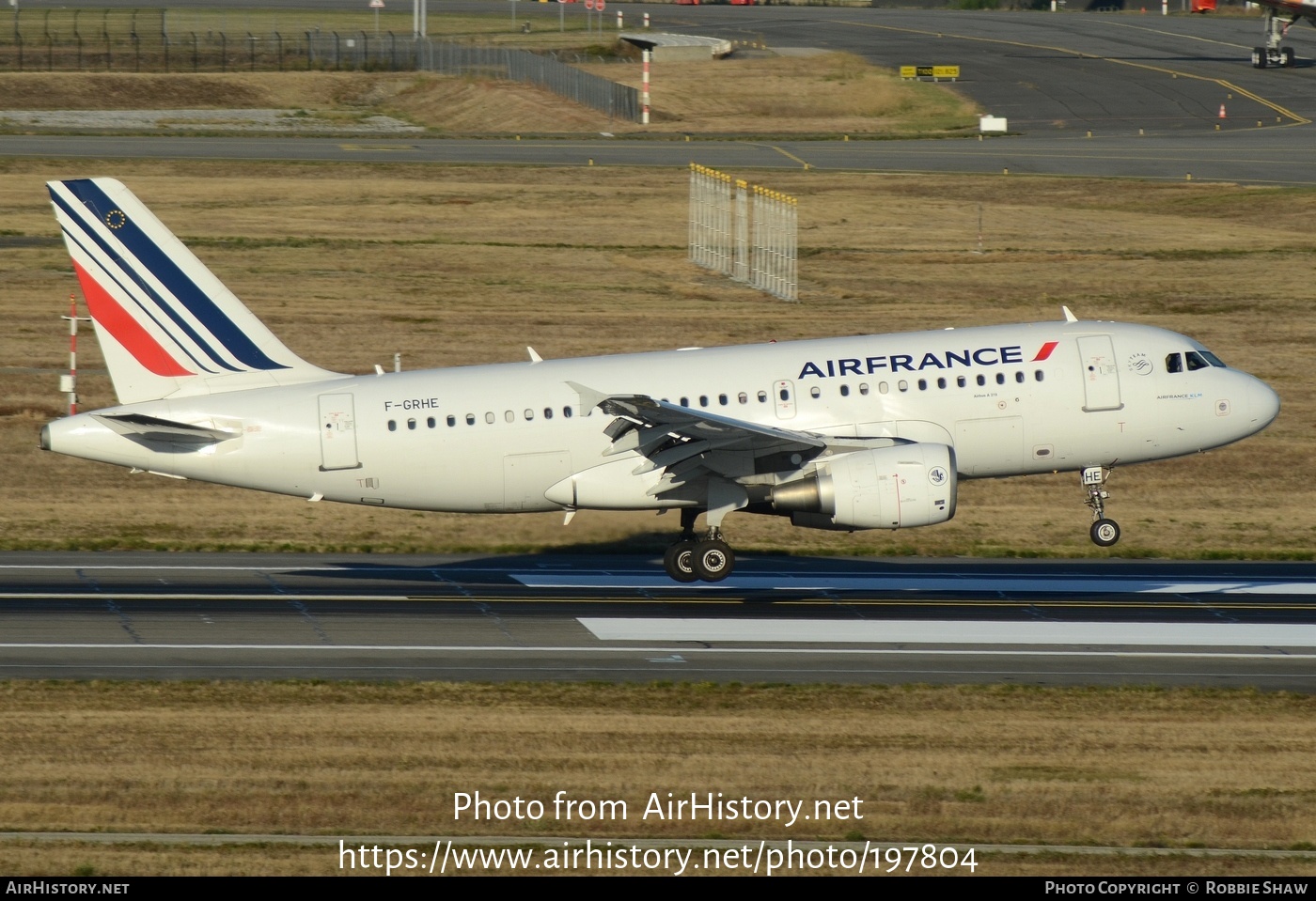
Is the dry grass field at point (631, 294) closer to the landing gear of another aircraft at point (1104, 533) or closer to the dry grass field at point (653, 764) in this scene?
the landing gear of another aircraft at point (1104, 533)

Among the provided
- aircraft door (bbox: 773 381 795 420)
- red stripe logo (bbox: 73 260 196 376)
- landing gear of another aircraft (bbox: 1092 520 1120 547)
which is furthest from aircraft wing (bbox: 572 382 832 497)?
red stripe logo (bbox: 73 260 196 376)

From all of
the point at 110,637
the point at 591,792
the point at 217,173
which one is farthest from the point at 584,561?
the point at 217,173

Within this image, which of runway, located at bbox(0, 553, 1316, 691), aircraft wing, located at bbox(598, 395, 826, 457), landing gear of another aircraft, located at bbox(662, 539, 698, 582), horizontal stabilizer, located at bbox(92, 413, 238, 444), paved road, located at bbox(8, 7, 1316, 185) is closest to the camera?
runway, located at bbox(0, 553, 1316, 691)

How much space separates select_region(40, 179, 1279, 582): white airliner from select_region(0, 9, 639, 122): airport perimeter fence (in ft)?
213

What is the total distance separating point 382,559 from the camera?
38.8m

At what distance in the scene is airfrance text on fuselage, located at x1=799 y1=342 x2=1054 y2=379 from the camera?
111 feet

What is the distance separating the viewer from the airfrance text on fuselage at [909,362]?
33.9m

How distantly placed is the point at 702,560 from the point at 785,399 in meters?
3.67

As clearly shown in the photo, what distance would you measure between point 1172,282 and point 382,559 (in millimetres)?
36067

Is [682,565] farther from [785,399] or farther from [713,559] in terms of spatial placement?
[785,399]

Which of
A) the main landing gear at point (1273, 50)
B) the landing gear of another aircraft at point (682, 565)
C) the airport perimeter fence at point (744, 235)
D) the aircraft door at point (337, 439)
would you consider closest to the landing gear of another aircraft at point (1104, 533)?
the landing gear of another aircraft at point (682, 565)

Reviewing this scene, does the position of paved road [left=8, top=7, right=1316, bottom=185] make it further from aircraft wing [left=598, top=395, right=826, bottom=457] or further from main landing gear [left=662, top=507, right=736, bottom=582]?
aircraft wing [left=598, top=395, right=826, bottom=457]

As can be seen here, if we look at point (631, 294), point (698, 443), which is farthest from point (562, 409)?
point (631, 294)
